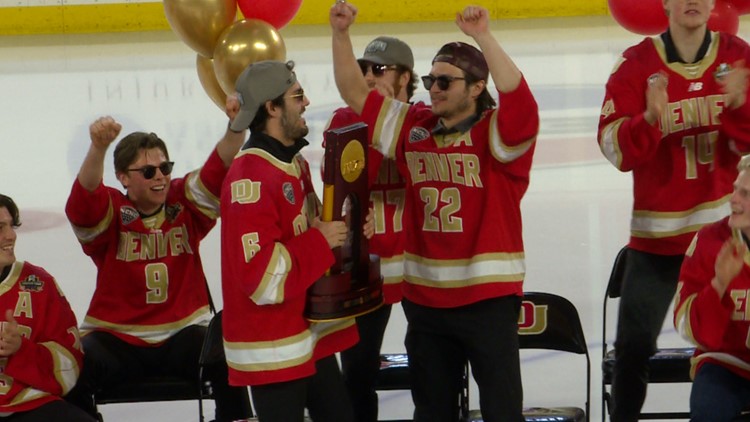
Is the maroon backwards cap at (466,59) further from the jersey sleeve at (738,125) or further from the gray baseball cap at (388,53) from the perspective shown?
the jersey sleeve at (738,125)

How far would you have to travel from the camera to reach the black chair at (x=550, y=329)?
3.64m

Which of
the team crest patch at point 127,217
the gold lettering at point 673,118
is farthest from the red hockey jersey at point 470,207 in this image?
the team crest patch at point 127,217

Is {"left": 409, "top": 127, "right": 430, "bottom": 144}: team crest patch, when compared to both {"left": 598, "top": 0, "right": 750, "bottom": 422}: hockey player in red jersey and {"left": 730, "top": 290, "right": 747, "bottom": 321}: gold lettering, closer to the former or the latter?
{"left": 598, "top": 0, "right": 750, "bottom": 422}: hockey player in red jersey

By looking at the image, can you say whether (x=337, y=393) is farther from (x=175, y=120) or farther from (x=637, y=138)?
(x=175, y=120)

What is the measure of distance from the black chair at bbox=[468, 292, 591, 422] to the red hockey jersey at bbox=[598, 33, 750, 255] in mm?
364

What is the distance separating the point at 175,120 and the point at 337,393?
7.06m

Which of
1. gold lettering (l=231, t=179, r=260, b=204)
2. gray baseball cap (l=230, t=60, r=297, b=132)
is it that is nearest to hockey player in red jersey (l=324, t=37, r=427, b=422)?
gray baseball cap (l=230, t=60, r=297, b=132)

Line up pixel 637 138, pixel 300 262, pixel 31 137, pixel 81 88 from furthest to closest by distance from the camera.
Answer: pixel 81 88 < pixel 31 137 < pixel 637 138 < pixel 300 262

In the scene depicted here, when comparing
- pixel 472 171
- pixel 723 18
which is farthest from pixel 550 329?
pixel 723 18

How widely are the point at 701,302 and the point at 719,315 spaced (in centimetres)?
6

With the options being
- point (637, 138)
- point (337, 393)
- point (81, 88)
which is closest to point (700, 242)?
point (637, 138)

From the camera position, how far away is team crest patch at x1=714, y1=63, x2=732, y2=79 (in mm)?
3650

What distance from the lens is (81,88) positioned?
11.5 meters

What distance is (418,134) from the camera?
3.43 meters
